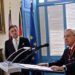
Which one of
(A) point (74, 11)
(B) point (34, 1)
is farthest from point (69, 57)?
(B) point (34, 1)

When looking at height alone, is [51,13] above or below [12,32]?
above

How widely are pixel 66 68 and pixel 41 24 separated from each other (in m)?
3.25

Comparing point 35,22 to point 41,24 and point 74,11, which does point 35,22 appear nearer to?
point 41,24

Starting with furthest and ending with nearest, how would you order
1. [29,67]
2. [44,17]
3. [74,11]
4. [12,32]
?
[44,17] < [74,11] < [12,32] < [29,67]

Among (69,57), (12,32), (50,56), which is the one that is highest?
(12,32)

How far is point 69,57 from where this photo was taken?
3.34 metres

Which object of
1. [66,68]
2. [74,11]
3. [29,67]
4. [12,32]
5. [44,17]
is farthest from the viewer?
[44,17]

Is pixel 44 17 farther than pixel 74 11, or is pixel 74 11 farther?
pixel 44 17

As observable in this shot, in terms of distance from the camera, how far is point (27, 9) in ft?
19.8

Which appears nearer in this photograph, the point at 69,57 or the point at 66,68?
the point at 66,68

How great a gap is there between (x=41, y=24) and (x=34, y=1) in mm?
613

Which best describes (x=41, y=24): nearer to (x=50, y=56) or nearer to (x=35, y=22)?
(x=35, y=22)

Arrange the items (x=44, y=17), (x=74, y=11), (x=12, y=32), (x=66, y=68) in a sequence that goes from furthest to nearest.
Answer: (x=44, y=17) < (x=74, y=11) < (x=12, y=32) < (x=66, y=68)

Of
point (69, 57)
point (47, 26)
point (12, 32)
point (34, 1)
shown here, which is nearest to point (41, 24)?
point (47, 26)
